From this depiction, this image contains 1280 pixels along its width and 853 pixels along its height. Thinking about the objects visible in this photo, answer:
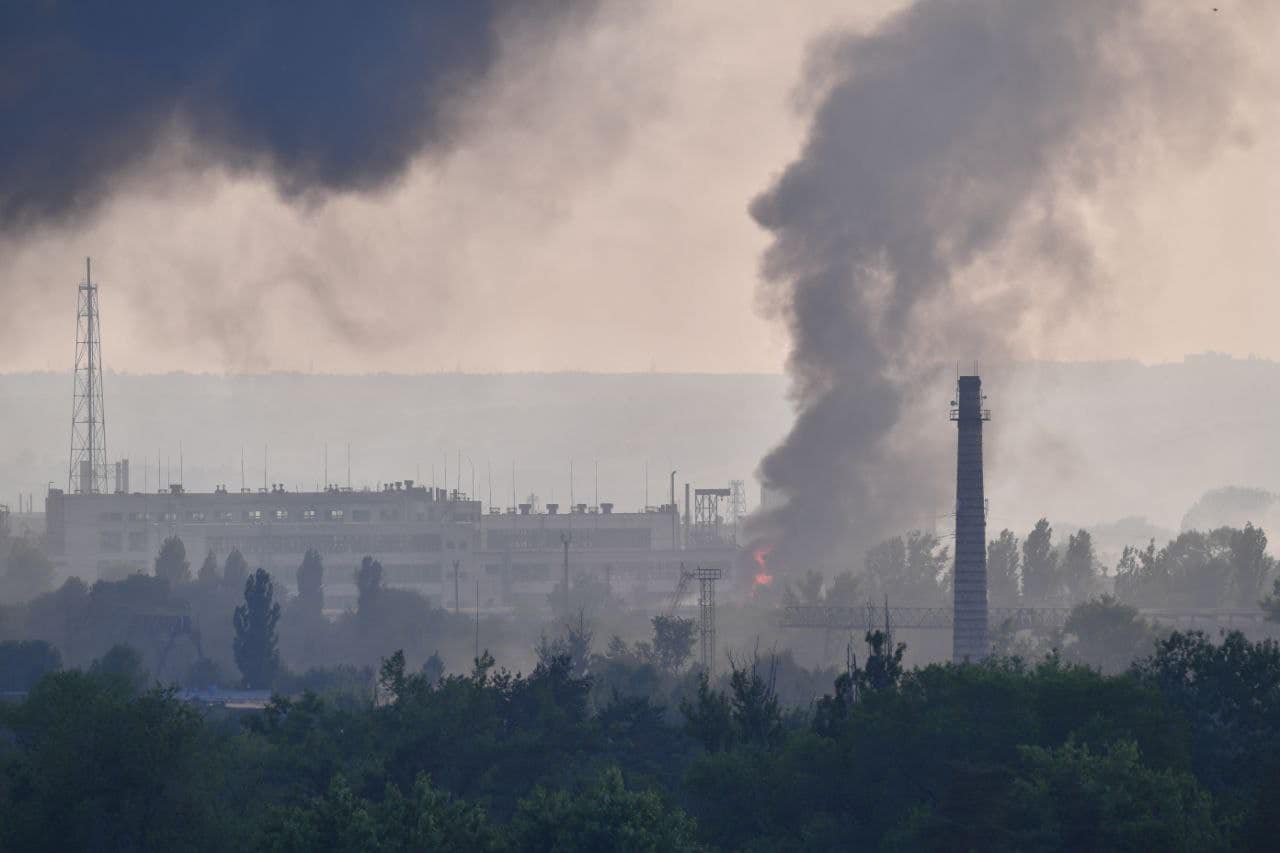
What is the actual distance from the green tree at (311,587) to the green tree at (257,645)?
37.5 metres

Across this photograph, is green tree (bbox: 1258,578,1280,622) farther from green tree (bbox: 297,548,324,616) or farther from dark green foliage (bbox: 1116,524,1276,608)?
green tree (bbox: 297,548,324,616)

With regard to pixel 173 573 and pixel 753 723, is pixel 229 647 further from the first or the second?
pixel 753 723

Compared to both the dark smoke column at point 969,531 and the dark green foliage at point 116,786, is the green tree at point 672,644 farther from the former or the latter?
the dark green foliage at point 116,786

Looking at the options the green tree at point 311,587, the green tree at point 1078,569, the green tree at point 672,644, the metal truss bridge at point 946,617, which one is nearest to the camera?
the green tree at point 672,644

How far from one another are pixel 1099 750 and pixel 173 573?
137503mm

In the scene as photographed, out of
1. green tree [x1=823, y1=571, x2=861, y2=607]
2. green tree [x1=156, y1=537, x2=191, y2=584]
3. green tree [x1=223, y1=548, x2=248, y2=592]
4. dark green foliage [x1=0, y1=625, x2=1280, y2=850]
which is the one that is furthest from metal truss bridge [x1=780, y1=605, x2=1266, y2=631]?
green tree [x1=156, y1=537, x2=191, y2=584]

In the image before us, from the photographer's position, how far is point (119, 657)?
130 metres

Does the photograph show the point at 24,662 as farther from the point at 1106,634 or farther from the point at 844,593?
the point at 1106,634

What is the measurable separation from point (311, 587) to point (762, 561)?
36767mm

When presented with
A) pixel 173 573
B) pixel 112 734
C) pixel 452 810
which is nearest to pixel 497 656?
pixel 173 573

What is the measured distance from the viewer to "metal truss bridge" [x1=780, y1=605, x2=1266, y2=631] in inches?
5655

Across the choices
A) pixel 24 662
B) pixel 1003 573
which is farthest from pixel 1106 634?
pixel 24 662

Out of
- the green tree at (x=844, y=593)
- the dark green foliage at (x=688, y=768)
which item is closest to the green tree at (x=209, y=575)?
the green tree at (x=844, y=593)

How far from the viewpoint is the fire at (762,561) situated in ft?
574
